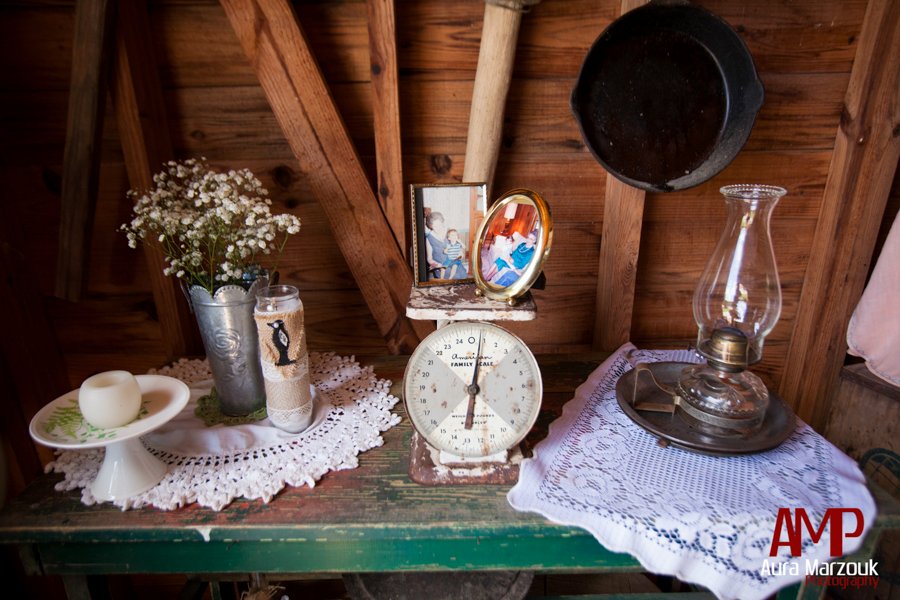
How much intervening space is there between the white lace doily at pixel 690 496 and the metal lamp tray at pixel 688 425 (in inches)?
1.1

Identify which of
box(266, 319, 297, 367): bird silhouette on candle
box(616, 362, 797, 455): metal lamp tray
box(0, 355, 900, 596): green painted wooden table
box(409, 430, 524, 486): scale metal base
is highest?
box(266, 319, 297, 367): bird silhouette on candle

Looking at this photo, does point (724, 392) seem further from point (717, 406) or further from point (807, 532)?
point (807, 532)

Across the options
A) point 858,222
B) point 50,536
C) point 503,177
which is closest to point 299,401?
point 50,536

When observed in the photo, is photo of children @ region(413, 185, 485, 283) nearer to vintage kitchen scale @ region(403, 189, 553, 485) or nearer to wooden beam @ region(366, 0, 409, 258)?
vintage kitchen scale @ region(403, 189, 553, 485)

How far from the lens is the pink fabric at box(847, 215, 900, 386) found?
1238mm

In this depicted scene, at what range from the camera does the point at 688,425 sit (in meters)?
0.96

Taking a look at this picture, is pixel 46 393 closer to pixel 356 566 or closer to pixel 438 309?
pixel 356 566

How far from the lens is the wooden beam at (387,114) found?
1086 millimetres

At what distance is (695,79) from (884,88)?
0.54 meters

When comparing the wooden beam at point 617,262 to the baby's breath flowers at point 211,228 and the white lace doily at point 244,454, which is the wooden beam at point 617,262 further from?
the baby's breath flowers at point 211,228

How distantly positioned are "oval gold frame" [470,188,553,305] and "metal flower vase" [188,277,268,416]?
41 centimetres

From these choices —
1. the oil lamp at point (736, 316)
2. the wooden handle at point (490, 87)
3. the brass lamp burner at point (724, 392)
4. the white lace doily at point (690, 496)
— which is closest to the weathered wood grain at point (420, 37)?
the wooden handle at point (490, 87)

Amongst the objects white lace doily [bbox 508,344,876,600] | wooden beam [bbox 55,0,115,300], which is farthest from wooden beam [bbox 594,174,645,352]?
wooden beam [bbox 55,0,115,300]

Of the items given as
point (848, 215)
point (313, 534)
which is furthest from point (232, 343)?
point (848, 215)
